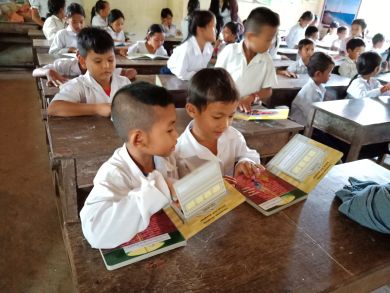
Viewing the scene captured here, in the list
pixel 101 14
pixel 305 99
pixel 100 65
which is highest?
pixel 101 14

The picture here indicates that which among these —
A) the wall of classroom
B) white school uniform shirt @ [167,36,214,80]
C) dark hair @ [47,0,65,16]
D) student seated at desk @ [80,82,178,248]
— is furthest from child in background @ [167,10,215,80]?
the wall of classroom

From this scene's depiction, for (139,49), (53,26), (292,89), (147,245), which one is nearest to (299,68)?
(292,89)

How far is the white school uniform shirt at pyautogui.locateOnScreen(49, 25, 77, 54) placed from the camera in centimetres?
325

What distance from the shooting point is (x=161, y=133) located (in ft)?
2.85

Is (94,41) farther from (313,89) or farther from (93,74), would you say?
(313,89)

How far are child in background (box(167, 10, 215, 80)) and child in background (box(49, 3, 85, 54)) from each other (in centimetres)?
119

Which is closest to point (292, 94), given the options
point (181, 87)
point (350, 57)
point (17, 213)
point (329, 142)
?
point (329, 142)

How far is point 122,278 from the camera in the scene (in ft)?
2.19

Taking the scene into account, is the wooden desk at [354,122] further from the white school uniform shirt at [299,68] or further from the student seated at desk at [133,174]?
the student seated at desk at [133,174]

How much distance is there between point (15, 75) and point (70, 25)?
Result: 93.1 inches

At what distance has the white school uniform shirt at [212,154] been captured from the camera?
1217 mm

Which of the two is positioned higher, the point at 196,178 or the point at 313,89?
the point at 196,178

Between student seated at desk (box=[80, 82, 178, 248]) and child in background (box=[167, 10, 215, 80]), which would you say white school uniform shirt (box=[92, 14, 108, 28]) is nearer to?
child in background (box=[167, 10, 215, 80])

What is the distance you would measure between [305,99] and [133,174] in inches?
90.4
